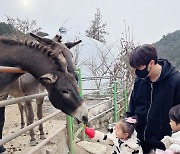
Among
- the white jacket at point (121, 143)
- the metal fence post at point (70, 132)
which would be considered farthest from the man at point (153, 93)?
the metal fence post at point (70, 132)

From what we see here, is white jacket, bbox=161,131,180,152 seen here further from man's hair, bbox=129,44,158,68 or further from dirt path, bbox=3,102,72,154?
dirt path, bbox=3,102,72,154

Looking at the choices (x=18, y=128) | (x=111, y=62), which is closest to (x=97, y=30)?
(x=111, y=62)

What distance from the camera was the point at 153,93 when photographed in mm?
2461

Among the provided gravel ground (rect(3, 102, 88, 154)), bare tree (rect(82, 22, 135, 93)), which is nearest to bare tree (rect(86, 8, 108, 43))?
bare tree (rect(82, 22, 135, 93))

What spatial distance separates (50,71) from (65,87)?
194mm

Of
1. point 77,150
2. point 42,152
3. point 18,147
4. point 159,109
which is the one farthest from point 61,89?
point 77,150

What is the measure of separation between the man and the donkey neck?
75 cm

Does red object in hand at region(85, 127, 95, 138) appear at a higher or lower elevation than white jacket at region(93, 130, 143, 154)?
higher

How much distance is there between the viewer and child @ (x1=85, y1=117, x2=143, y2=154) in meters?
2.67

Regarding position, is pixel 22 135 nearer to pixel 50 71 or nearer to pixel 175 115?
pixel 50 71

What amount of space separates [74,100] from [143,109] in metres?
0.61

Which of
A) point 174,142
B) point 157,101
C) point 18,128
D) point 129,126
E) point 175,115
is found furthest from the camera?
point 18,128

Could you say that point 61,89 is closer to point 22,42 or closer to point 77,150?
point 22,42

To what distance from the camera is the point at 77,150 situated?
4953mm
